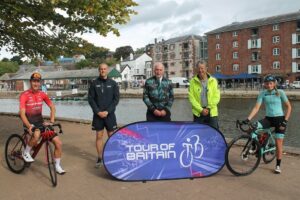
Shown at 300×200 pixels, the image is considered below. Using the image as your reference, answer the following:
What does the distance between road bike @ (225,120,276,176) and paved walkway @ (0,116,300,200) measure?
160mm

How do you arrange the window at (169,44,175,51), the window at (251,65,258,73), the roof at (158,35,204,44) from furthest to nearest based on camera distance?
the window at (169,44,175,51)
the roof at (158,35,204,44)
the window at (251,65,258,73)

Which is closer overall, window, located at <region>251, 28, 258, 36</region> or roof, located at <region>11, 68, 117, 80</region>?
window, located at <region>251, 28, 258, 36</region>

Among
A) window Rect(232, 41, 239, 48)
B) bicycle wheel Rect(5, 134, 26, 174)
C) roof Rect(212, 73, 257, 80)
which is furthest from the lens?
window Rect(232, 41, 239, 48)

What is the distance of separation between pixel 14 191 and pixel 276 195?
13.4 ft

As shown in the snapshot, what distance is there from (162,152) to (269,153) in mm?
2275

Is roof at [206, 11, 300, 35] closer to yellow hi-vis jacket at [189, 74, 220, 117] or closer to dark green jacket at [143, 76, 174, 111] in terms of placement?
yellow hi-vis jacket at [189, 74, 220, 117]

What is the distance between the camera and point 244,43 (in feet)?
263

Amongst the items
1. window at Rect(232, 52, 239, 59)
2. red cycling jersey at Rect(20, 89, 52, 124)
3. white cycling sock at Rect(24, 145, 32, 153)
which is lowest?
white cycling sock at Rect(24, 145, 32, 153)

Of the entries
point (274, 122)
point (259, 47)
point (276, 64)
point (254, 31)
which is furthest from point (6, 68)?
point (274, 122)

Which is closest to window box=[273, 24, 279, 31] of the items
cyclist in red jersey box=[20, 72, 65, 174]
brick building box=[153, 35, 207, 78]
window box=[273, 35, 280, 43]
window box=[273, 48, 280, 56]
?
window box=[273, 35, 280, 43]

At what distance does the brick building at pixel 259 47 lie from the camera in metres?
71.6

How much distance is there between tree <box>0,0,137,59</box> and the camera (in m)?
8.86

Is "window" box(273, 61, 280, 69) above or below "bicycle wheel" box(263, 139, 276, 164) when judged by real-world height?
above

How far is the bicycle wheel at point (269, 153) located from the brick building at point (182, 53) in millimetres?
95631
